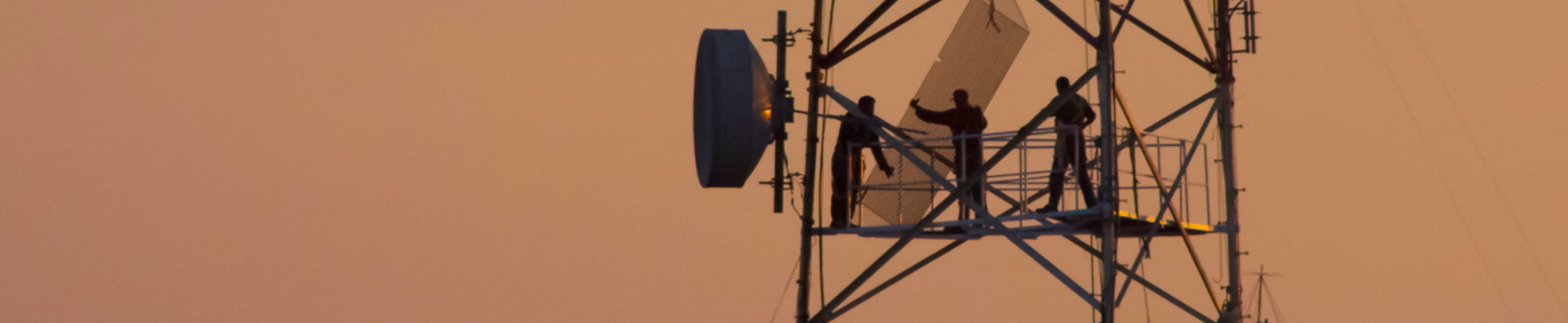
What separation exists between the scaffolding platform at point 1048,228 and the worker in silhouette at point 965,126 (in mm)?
269

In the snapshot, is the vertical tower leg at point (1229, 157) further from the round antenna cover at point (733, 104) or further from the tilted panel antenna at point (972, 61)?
the round antenna cover at point (733, 104)

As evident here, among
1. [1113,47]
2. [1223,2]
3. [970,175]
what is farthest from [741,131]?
[1223,2]

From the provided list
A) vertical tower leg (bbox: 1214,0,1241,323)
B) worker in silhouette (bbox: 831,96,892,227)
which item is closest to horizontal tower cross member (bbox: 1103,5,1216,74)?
vertical tower leg (bbox: 1214,0,1241,323)

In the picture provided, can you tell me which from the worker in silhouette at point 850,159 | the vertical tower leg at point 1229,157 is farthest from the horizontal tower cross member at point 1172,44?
the worker in silhouette at point 850,159

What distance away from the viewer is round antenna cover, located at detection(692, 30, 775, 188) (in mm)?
26750

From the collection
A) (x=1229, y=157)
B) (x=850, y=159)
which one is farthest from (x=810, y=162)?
(x=1229, y=157)

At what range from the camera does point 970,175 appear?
87.2ft

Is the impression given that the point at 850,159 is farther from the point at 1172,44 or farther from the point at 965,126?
the point at 1172,44

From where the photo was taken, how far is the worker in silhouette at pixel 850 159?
27438mm

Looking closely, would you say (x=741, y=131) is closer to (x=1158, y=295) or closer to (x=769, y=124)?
(x=769, y=124)

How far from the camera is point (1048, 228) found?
87.2 feet

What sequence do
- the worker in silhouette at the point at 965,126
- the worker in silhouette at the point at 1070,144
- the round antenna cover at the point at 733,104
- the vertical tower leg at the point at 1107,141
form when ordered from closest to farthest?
the vertical tower leg at the point at 1107,141 → the worker in silhouette at the point at 1070,144 → the round antenna cover at the point at 733,104 → the worker in silhouette at the point at 965,126

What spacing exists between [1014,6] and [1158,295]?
368cm

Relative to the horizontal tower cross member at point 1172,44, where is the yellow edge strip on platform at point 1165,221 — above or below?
below
